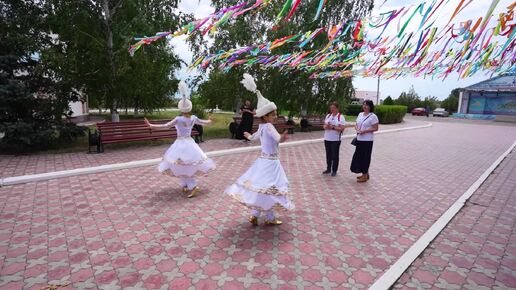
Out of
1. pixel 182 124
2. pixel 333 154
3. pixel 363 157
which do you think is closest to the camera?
pixel 182 124

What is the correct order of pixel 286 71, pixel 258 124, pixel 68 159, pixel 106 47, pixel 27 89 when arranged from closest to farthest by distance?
pixel 68 159
pixel 27 89
pixel 106 47
pixel 258 124
pixel 286 71

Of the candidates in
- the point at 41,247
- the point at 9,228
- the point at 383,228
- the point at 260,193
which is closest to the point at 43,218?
the point at 9,228

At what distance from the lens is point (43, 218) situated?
4.41m

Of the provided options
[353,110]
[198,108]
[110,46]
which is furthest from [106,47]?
[353,110]

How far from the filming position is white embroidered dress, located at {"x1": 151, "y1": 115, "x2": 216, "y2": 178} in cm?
541

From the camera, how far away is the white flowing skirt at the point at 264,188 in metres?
3.99

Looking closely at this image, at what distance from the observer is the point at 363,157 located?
677 cm

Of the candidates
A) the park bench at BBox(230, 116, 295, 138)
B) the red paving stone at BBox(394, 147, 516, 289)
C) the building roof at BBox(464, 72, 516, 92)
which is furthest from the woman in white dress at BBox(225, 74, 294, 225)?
the building roof at BBox(464, 72, 516, 92)

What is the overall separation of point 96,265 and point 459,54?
10.2 meters

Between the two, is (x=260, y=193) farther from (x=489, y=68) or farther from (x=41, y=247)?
(x=489, y=68)

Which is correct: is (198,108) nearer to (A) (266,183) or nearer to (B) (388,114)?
(A) (266,183)

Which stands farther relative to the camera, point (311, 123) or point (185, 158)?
point (311, 123)

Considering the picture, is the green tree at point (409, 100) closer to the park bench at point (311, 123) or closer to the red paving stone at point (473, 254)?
the park bench at point (311, 123)

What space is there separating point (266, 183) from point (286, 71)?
13209 mm
